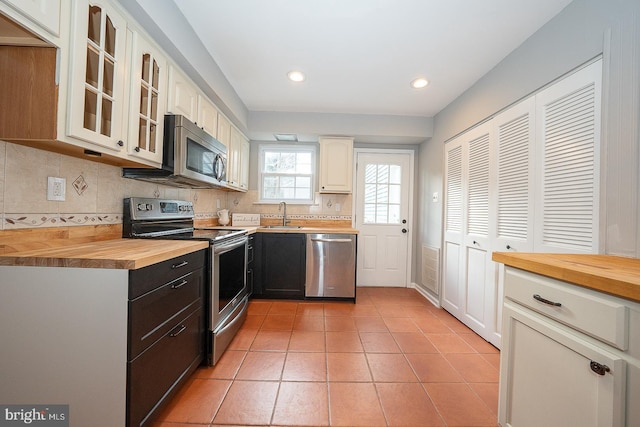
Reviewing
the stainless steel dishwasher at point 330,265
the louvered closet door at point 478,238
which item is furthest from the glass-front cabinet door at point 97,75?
the louvered closet door at point 478,238

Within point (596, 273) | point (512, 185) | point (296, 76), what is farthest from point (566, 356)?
point (296, 76)

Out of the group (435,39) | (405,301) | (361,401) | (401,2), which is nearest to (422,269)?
(405,301)

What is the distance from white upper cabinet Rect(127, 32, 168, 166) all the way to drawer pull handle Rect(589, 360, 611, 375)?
2.20 metres

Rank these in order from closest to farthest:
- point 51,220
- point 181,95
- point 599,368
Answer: point 599,368 < point 51,220 < point 181,95

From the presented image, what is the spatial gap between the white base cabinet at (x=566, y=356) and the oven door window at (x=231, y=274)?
1.78 m

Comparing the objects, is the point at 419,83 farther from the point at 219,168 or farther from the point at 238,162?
the point at 238,162

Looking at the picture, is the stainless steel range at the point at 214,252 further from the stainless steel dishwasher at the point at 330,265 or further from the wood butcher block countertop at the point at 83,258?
the stainless steel dishwasher at the point at 330,265

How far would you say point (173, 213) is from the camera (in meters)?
2.28

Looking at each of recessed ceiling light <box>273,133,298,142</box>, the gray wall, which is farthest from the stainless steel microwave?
the gray wall

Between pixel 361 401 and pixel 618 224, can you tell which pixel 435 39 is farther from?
pixel 361 401

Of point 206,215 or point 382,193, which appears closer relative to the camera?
point 206,215

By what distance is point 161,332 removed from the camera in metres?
1.27

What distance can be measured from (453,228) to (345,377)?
6.37 feet

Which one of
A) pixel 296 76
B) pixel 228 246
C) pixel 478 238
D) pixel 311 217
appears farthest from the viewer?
pixel 311 217
